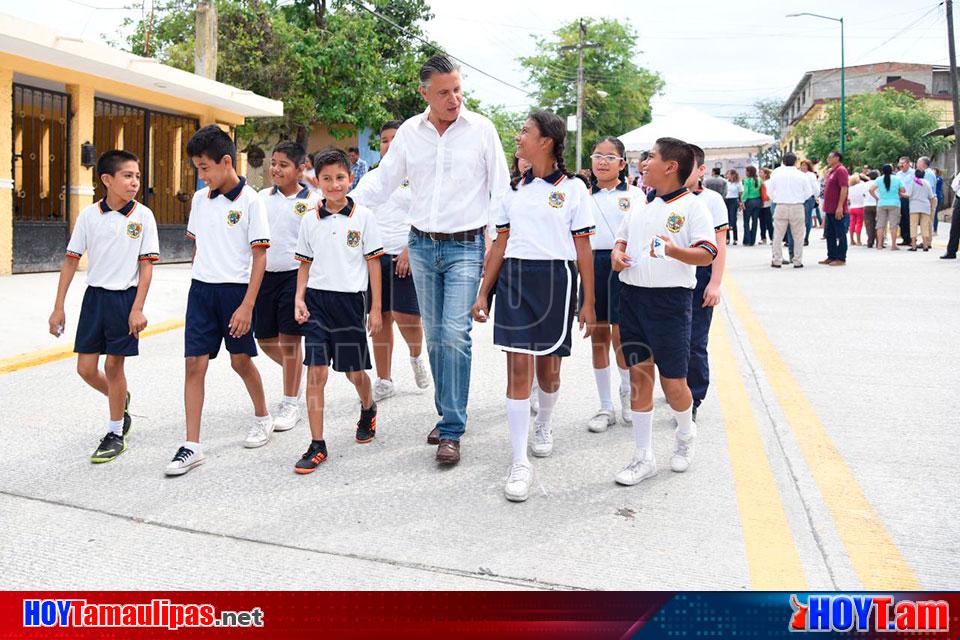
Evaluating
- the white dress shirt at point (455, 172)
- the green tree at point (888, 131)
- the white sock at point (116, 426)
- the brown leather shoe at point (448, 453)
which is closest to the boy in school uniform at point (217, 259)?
the white sock at point (116, 426)

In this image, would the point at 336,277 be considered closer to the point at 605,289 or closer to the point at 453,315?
the point at 453,315

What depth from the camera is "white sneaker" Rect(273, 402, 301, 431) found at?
5465mm

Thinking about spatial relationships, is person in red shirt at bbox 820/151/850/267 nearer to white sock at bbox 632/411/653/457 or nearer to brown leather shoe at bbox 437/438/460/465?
white sock at bbox 632/411/653/457

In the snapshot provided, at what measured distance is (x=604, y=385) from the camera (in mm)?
5551

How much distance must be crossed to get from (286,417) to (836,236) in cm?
1187

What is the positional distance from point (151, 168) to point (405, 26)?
17.9m

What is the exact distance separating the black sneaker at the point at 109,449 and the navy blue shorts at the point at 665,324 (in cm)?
283

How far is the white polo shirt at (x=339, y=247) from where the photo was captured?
4.92m

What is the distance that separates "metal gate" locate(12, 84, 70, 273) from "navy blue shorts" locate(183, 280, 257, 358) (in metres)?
9.92

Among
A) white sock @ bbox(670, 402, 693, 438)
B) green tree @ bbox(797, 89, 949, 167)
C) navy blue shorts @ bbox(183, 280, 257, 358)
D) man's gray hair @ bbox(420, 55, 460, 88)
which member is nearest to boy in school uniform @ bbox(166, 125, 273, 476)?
navy blue shorts @ bbox(183, 280, 257, 358)

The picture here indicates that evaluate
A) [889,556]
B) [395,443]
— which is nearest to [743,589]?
[889,556]

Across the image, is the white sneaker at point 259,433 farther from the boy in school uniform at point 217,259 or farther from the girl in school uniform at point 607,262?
the girl in school uniform at point 607,262

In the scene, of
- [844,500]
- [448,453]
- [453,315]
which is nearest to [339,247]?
[453,315]

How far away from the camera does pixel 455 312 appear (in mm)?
4840
